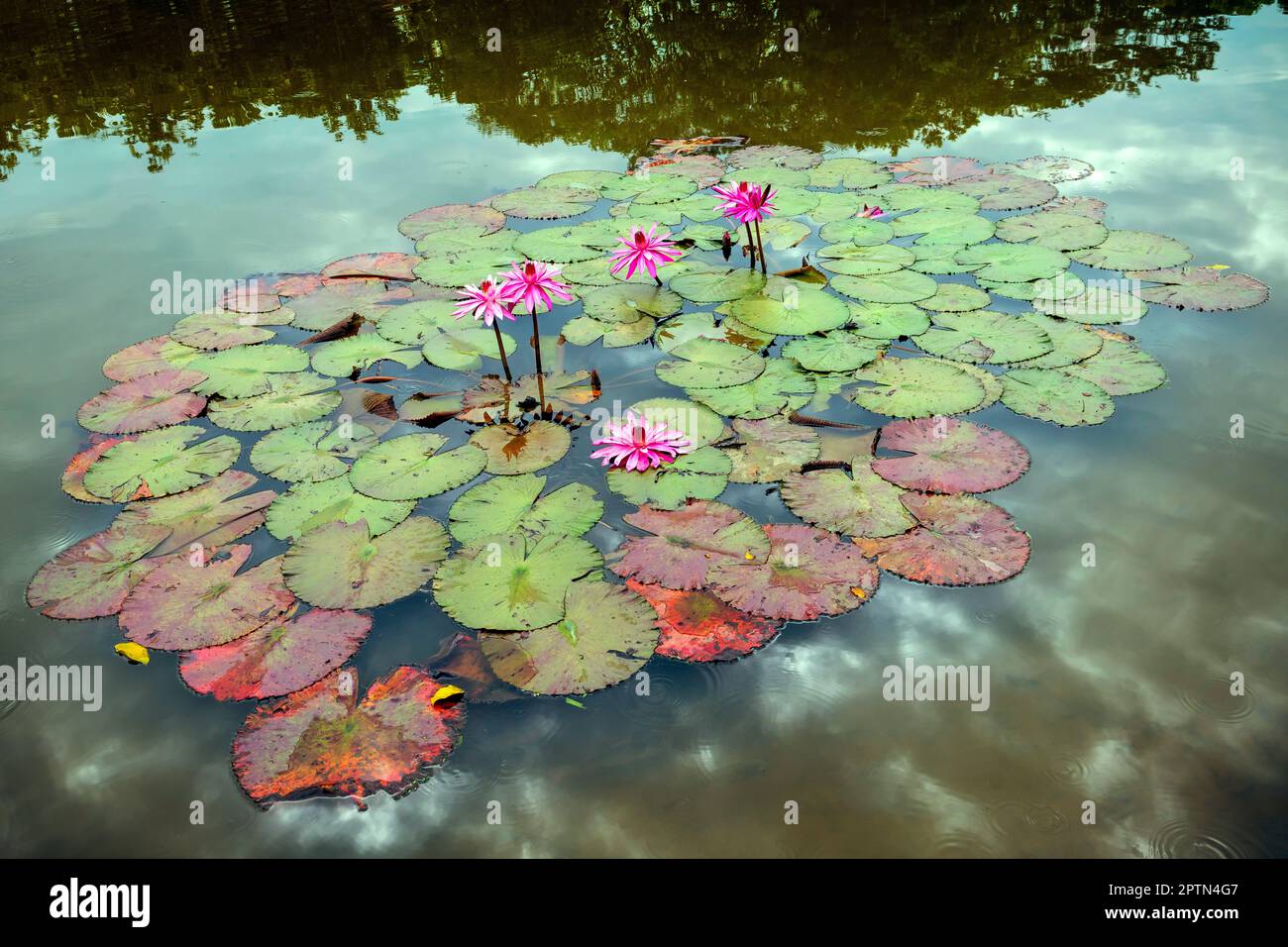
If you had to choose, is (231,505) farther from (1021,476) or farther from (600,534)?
(1021,476)

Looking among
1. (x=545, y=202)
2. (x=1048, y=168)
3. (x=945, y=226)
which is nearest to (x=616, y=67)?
(x=545, y=202)

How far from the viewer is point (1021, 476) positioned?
10.5 ft

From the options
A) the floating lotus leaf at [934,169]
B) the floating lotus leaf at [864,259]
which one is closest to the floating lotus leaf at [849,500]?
the floating lotus leaf at [864,259]

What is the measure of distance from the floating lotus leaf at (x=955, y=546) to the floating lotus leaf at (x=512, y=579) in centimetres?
93

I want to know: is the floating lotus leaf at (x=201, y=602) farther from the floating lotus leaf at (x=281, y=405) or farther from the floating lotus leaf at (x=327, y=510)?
the floating lotus leaf at (x=281, y=405)

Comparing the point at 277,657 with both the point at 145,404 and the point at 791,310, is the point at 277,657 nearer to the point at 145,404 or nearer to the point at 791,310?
the point at 145,404

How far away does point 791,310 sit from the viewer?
4.11 m

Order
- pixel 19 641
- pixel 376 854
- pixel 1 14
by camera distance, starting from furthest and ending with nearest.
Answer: pixel 1 14
pixel 19 641
pixel 376 854

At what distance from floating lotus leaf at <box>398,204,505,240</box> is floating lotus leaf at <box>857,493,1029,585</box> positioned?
3.04 meters

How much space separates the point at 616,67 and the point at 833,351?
4757 millimetres

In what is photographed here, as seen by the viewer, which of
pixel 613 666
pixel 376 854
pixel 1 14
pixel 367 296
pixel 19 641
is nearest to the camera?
pixel 376 854

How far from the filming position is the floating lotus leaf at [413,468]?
322 centimetres
